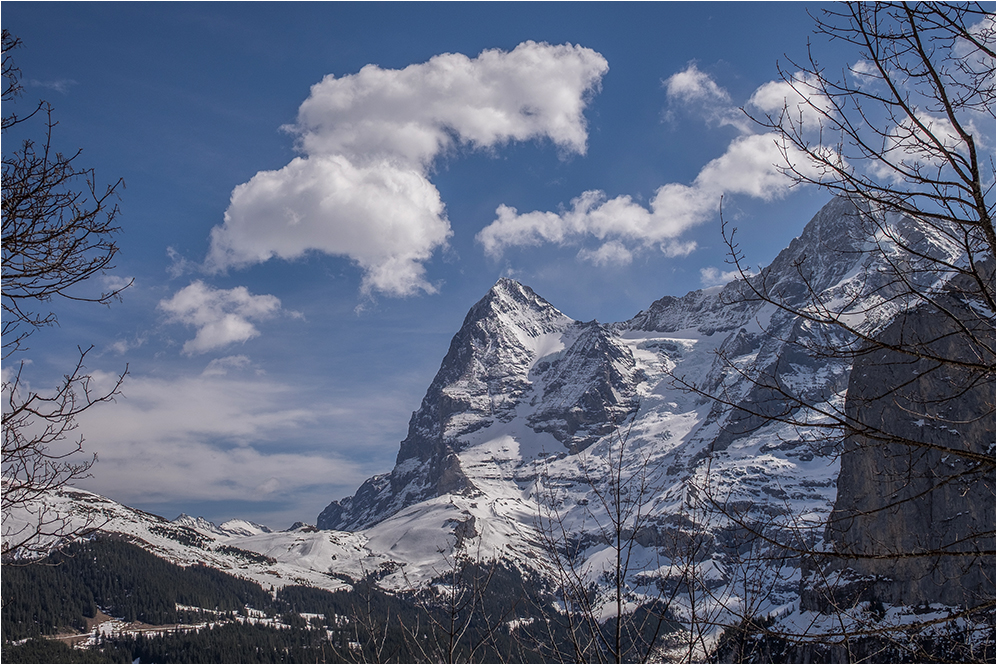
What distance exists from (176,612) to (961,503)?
16424cm

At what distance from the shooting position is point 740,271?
5.23 m

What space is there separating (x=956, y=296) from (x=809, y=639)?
2.98 meters

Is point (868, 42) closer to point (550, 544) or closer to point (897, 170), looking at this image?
point (897, 170)

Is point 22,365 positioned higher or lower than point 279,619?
higher

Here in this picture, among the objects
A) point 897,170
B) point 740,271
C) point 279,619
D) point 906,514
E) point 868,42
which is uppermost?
point 868,42

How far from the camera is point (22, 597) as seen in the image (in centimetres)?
13800

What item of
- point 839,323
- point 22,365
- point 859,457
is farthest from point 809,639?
point 859,457

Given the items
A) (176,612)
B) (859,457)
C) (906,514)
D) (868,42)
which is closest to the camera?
(868,42)

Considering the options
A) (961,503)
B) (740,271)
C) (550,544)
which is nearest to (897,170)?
(740,271)

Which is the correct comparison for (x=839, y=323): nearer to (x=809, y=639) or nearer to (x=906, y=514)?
(x=809, y=639)

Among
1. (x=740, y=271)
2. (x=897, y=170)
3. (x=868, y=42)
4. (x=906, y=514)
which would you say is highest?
(x=868, y=42)

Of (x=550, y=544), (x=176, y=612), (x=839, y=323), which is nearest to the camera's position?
(x=839, y=323)

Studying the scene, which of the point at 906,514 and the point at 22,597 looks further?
the point at 22,597

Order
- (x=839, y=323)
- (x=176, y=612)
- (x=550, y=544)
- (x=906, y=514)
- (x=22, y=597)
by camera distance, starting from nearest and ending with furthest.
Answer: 1. (x=839, y=323)
2. (x=550, y=544)
3. (x=906, y=514)
4. (x=22, y=597)
5. (x=176, y=612)
